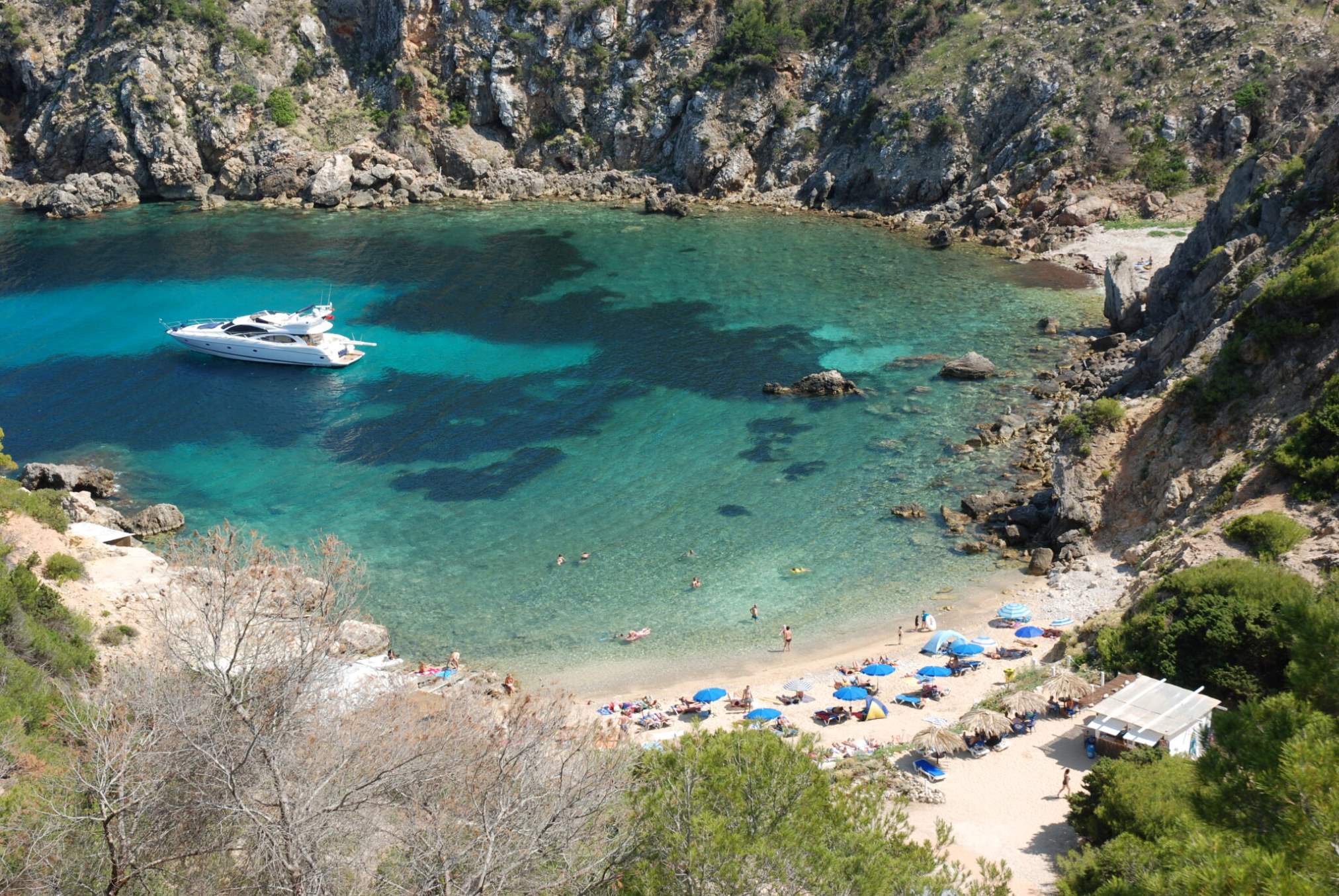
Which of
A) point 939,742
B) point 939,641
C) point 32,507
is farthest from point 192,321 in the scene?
point 939,742

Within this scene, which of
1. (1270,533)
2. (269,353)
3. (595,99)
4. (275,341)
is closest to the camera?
(1270,533)

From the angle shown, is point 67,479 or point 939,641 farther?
point 67,479

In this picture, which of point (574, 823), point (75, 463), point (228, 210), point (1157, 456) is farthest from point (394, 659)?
point (228, 210)

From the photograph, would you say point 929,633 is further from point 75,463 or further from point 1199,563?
point 75,463

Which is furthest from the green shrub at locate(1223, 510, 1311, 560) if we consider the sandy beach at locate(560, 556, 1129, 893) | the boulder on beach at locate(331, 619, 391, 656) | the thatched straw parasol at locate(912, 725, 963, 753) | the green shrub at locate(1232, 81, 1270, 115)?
the green shrub at locate(1232, 81, 1270, 115)

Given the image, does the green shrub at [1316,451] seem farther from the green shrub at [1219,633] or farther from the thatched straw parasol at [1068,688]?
the thatched straw parasol at [1068,688]

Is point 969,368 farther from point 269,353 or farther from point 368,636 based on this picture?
point 269,353
